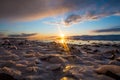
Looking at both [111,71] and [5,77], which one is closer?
[5,77]

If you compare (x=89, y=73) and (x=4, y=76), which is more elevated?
(x=4, y=76)

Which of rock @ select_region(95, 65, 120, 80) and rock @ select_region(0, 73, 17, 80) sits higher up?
rock @ select_region(0, 73, 17, 80)

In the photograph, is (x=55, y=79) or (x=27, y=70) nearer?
(x=55, y=79)

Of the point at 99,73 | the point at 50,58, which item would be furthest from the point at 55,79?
the point at 50,58

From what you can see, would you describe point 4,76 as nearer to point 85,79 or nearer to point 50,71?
point 50,71

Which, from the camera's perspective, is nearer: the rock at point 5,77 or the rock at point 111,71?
the rock at point 5,77

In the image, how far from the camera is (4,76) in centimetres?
332

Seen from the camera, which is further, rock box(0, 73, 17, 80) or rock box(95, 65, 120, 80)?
rock box(95, 65, 120, 80)

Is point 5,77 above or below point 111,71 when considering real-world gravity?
above

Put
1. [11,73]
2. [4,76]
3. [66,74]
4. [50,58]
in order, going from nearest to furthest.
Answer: [4,76] < [11,73] < [66,74] < [50,58]

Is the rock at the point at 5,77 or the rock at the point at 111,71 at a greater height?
the rock at the point at 5,77

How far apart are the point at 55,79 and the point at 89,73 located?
1037 millimetres

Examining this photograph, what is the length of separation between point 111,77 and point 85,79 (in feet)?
2.00

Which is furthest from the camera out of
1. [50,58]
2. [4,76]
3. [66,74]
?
[50,58]
